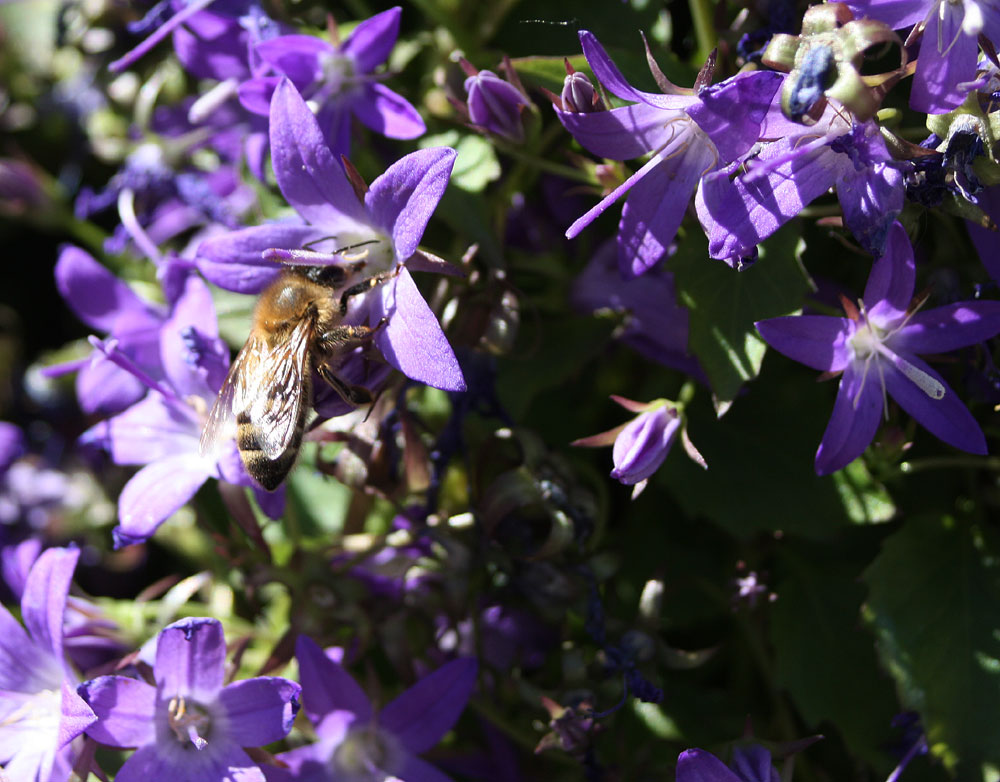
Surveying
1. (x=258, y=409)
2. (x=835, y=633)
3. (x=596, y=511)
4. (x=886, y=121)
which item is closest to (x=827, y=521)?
(x=835, y=633)

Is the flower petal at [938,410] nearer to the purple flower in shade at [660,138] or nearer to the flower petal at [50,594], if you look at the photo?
the purple flower in shade at [660,138]

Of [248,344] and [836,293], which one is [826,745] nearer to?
[836,293]

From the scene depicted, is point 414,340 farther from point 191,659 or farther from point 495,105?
point 191,659

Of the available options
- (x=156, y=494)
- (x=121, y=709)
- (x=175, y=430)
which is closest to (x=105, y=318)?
(x=175, y=430)

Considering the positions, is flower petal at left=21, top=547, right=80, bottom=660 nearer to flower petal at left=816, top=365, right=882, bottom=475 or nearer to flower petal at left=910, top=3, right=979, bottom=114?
flower petal at left=816, top=365, right=882, bottom=475

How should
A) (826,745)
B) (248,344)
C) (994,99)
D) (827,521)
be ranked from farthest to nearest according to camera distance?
(826,745) < (827,521) < (248,344) < (994,99)

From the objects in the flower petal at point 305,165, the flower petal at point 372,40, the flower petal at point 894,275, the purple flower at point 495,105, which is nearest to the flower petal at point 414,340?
the flower petal at point 305,165
